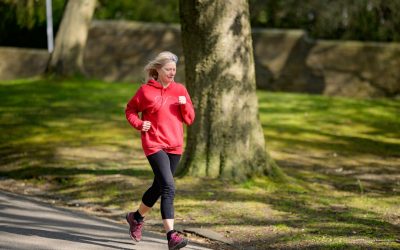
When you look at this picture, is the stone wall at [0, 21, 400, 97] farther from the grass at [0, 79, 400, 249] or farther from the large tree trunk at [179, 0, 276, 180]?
the large tree trunk at [179, 0, 276, 180]

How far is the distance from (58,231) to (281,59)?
1814 centimetres

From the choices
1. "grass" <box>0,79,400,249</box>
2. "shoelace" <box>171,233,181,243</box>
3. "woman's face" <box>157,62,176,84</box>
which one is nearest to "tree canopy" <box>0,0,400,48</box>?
"grass" <box>0,79,400,249</box>

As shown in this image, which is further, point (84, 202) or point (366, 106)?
point (366, 106)

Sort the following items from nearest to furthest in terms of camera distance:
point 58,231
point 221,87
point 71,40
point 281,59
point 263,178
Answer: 1. point 58,231
2. point 221,87
3. point 263,178
4. point 71,40
5. point 281,59

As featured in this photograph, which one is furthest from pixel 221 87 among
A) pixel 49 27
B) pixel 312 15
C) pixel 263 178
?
pixel 49 27

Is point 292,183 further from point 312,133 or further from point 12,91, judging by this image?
point 12,91

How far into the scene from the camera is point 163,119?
7777 millimetres

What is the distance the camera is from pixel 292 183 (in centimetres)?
1186

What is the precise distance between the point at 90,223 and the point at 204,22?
3.30 meters

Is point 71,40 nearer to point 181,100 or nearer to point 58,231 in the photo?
point 58,231

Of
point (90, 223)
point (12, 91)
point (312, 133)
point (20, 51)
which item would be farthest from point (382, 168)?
point (20, 51)

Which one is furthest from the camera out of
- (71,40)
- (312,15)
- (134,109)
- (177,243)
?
(312,15)

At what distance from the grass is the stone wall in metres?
2.54

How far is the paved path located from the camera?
311 inches
